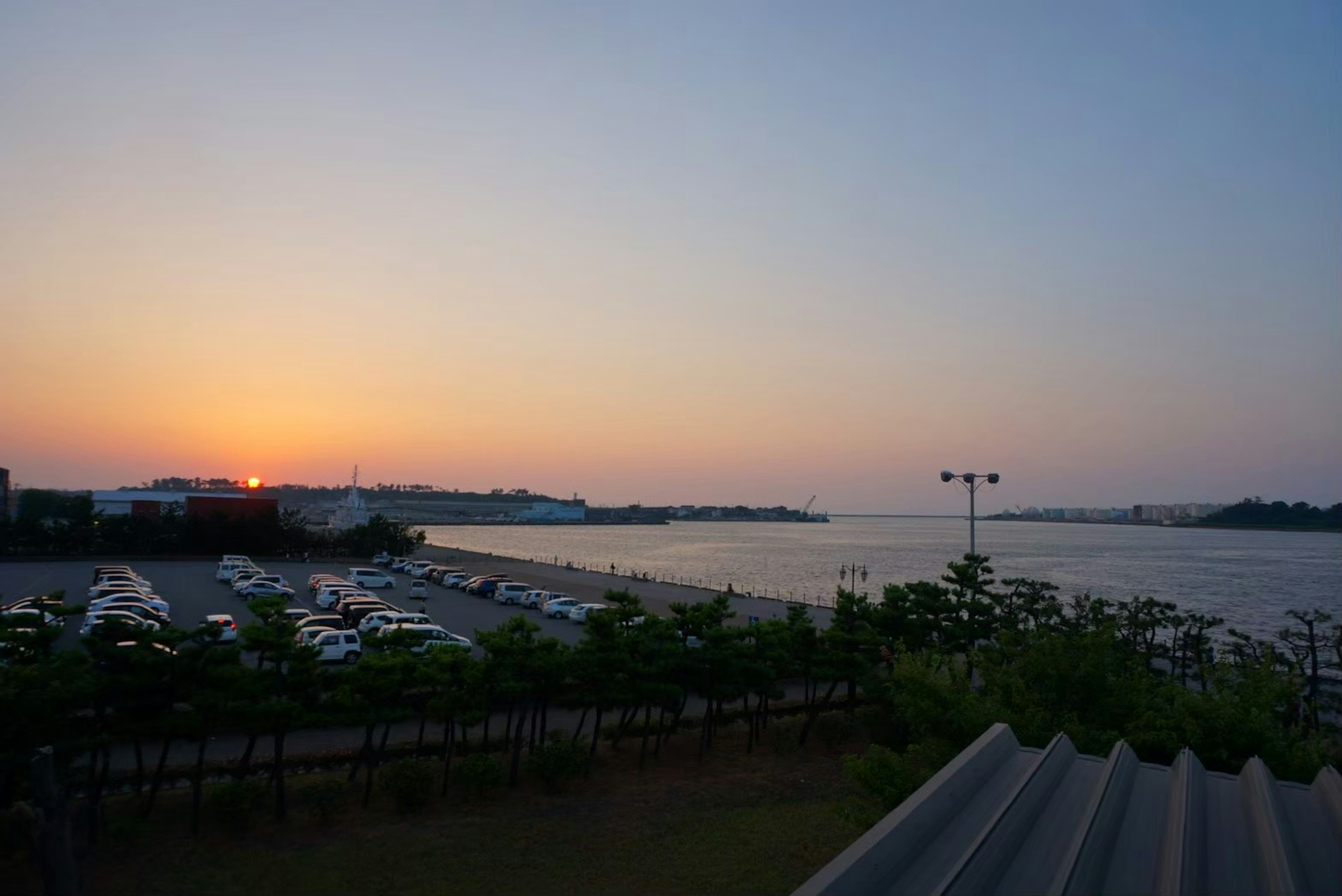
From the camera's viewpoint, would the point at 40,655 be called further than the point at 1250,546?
No

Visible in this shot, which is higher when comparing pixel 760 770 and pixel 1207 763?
pixel 1207 763

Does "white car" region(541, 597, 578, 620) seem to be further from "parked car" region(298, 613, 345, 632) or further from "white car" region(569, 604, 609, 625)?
"parked car" region(298, 613, 345, 632)

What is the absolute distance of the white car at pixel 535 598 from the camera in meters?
33.8

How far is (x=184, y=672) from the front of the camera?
11055 millimetres

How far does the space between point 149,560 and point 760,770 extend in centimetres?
4593

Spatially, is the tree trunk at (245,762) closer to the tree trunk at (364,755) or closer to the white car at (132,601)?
the tree trunk at (364,755)

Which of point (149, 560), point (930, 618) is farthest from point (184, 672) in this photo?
point (149, 560)

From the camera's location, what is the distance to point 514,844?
1096 centimetres

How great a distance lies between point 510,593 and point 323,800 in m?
24.6

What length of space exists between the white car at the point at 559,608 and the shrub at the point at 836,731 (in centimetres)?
1656

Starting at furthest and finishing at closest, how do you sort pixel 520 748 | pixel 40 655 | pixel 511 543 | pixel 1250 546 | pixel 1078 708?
pixel 1250 546
pixel 511 543
pixel 520 748
pixel 40 655
pixel 1078 708

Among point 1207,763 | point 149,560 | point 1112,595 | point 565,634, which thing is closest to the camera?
point 1207,763

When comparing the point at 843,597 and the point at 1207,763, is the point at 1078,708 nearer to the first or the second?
the point at 1207,763

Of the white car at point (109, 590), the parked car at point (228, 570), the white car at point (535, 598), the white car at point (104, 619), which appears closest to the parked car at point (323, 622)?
the white car at point (104, 619)
